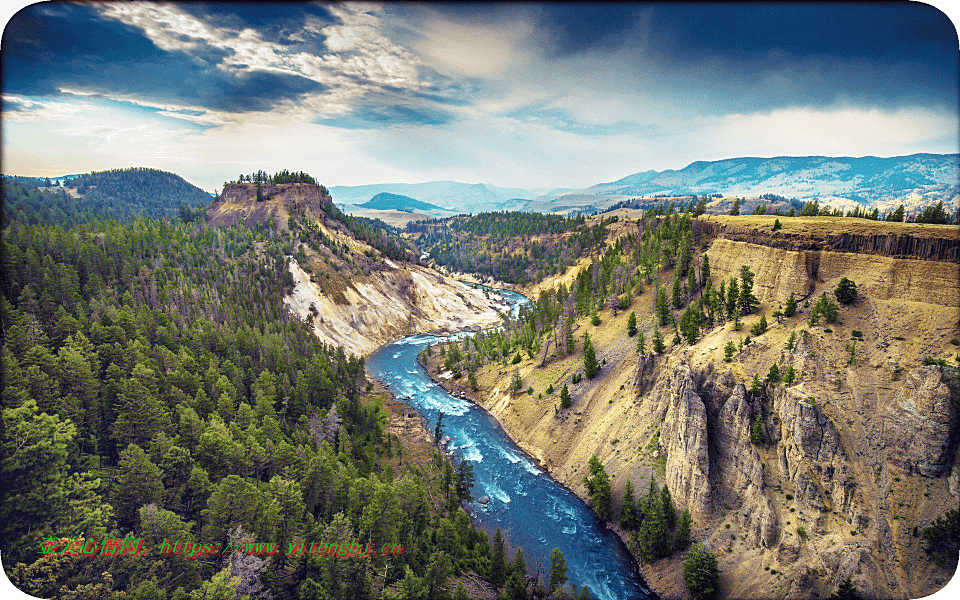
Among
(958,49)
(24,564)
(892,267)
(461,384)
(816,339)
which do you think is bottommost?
(461,384)

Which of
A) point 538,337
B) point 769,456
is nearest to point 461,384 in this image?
point 538,337

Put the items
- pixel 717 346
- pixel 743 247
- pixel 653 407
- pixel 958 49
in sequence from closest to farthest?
1. pixel 958 49
2. pixel 717 346
3. pixel 653 407
4. pixel 743 247

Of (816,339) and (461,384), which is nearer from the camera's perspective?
(816,339)

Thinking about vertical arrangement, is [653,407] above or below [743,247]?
below

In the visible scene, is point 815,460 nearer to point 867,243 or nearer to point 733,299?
point 733,299

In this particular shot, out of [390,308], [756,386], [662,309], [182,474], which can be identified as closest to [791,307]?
[756,386]

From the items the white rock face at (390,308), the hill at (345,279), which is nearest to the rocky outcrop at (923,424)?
the white rock face at (390,308)

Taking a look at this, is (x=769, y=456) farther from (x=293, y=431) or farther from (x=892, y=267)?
(x=293, y=431)
